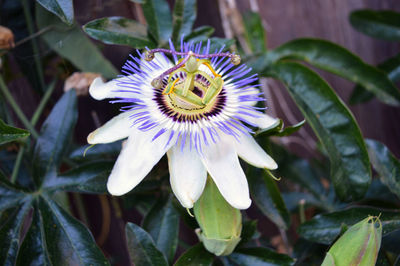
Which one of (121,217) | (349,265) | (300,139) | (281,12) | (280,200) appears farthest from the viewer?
(300,139)

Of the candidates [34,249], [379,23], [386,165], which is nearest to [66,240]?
[34,249]

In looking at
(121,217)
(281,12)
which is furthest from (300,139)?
(121,217)

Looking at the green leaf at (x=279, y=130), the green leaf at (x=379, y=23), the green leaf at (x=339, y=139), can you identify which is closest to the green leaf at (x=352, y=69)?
the green leaf at (x=339, y=139)

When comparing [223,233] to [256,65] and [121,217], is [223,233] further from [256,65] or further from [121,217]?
[121,217]

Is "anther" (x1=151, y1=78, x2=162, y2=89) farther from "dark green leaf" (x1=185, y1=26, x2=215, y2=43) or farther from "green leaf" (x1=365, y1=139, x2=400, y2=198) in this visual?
"green leaf" (x1=365, y1=139, x2=400, y2=198)

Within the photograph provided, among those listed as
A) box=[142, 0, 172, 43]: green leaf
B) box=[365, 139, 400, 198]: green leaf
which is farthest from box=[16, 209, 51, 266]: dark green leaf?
box=[365, 139, 400, 198]: green leaf

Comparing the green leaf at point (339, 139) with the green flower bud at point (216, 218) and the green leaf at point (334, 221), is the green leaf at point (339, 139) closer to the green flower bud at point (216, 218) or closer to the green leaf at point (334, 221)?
the green leaf at point (334, 221)
